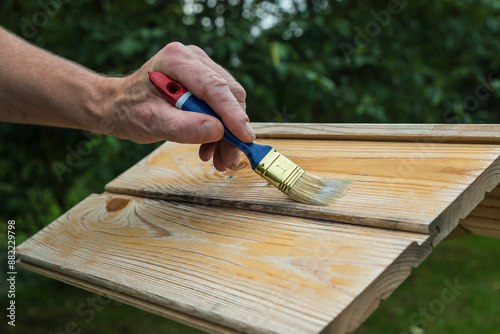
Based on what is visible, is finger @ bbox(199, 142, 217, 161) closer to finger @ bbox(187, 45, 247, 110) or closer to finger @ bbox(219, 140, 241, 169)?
finger @ bbox(219, 140, 241, 169)

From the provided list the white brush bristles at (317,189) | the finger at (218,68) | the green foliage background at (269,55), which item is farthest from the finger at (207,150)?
the green foliage background at (269,55)

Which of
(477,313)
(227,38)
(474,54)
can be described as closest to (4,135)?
(227,38)

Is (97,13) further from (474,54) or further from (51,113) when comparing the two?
(474,54)

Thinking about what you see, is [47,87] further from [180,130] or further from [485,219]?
[485,219]

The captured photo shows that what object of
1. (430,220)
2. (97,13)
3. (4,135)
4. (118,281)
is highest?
(430,220)

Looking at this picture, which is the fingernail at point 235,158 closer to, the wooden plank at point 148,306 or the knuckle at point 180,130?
the knuckle at point 180,130

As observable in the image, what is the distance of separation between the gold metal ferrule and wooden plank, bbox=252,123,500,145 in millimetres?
259

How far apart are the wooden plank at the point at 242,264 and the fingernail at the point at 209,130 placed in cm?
22

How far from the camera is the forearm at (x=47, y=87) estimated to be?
157 centimetres

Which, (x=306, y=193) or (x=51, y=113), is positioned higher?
(x=306, y=193)

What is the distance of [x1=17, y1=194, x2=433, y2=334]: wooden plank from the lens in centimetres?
87

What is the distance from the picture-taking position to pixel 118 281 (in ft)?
3.82

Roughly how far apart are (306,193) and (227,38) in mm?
1843

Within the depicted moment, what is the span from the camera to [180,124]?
126 centimetres
